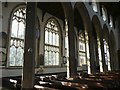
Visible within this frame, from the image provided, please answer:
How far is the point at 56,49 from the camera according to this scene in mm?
13195

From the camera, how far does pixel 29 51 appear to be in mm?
5543

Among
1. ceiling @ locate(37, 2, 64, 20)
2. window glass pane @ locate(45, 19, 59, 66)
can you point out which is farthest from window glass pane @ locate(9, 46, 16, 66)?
ceiling @ locate(37, 2, 64, 20)

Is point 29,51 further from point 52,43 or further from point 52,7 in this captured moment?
point 52,43

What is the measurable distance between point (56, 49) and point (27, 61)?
7767 millimetres

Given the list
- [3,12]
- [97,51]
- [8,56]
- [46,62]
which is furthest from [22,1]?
Answer: [97,51]

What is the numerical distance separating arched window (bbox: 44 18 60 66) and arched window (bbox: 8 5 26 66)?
8.16ft

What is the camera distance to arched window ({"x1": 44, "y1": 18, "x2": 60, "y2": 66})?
479 inches

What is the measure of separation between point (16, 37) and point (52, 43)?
148 inches

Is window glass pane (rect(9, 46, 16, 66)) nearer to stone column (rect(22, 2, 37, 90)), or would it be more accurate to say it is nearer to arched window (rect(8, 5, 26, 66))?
arched window (rect(8, 5, 26, 66))

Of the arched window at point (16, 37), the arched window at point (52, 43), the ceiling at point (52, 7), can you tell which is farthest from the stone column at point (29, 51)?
the arched window at point (52, 43)

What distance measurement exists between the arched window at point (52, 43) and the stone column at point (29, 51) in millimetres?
6231

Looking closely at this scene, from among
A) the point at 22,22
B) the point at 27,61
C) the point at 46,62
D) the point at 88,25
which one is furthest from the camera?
the point at 46,62

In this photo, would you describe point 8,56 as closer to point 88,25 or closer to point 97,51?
point 88,25

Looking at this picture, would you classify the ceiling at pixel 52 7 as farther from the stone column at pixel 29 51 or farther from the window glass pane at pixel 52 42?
the stone column at pixel 29 51
